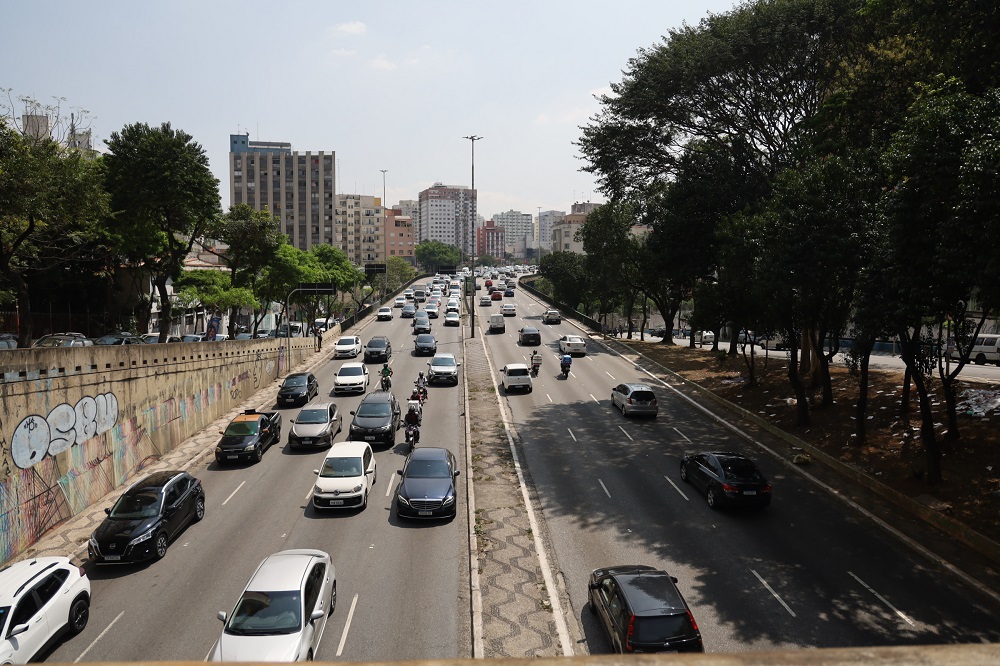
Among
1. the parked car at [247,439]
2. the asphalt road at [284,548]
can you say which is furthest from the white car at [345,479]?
the parked car at [247,439]

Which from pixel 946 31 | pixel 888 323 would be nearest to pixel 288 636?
pixel 888 323

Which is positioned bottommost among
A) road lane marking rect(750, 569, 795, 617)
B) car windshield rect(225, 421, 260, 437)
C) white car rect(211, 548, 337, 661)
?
road lane marking rect(750, 569, 795, 617)

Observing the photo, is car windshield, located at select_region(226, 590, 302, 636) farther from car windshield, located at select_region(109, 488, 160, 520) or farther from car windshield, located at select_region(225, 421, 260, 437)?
car windshield, located at select_region(225, 421, 260, 437)

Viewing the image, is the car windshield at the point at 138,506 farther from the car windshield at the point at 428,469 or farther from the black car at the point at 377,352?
the black car at the point at 377,352

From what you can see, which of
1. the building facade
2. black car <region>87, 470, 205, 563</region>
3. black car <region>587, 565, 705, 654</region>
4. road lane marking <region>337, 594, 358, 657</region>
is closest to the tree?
black car <region>87, 470, 205, 563</region>

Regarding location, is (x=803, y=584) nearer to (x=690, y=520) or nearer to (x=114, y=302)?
(x=690, y=520)

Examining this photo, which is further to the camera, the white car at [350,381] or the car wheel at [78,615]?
the white car at [350,381]

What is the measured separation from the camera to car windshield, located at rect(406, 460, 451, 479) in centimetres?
2070

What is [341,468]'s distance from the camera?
21.3 m

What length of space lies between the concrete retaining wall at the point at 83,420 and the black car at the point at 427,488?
33.1 feet

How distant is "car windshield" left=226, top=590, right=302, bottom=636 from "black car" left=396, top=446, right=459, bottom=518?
22.9ft

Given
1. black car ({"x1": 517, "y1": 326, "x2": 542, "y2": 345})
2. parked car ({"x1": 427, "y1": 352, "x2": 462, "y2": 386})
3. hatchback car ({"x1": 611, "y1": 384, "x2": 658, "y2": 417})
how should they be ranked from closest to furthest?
hatchback car ({"x1": 611, "y1": 384, "x2": 658, "y2": 417}) < parked car ({"x1": 427, "y1": 352, "x2": 462, "y2": 386}) < black car ({"x1": 517, "y1": 326, "x2": 542, "y2": 345})

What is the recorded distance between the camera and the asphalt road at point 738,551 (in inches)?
538

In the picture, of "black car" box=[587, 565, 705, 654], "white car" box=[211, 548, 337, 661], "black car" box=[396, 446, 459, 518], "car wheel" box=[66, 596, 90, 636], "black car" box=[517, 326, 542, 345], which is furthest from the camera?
"black car" box=[517, 326, 542, 345]
